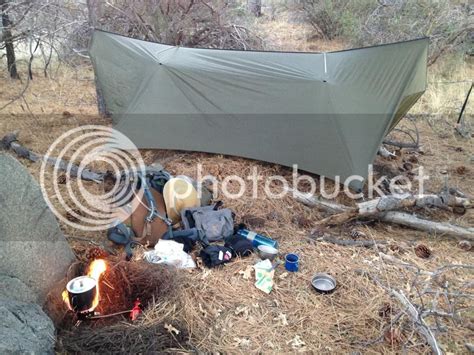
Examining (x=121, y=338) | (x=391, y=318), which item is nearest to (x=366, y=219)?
(x=391, y=318)

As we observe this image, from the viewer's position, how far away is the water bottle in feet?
11.9

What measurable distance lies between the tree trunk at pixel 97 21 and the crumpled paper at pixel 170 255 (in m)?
3.94

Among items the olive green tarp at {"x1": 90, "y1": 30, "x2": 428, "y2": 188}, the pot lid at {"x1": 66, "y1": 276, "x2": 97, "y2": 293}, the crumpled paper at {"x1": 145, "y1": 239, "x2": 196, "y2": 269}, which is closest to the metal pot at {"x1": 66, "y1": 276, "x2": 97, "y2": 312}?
the pot lid at {"x1": 66, "y1": 276, "x2": 97, "y2": 293}

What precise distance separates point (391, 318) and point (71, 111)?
6060 mm

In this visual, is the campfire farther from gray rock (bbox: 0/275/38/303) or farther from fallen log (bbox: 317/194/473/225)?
fallen log (bbox: 317/194/473/225)

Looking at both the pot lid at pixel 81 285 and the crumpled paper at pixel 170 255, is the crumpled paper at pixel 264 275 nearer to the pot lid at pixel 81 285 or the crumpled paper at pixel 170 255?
the crumpled paper at pixel 170 255

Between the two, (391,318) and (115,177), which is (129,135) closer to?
(115,177)

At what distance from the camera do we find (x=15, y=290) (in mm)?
2545

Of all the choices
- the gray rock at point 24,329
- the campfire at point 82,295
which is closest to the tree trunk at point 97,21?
the campfire at point 82,295

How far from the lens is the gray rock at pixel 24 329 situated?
6.93ft

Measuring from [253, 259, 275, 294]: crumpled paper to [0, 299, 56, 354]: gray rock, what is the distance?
1484mm

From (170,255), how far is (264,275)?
0.78 metres

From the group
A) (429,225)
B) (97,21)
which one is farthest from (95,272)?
(97,21)

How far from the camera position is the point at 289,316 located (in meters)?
2.90
